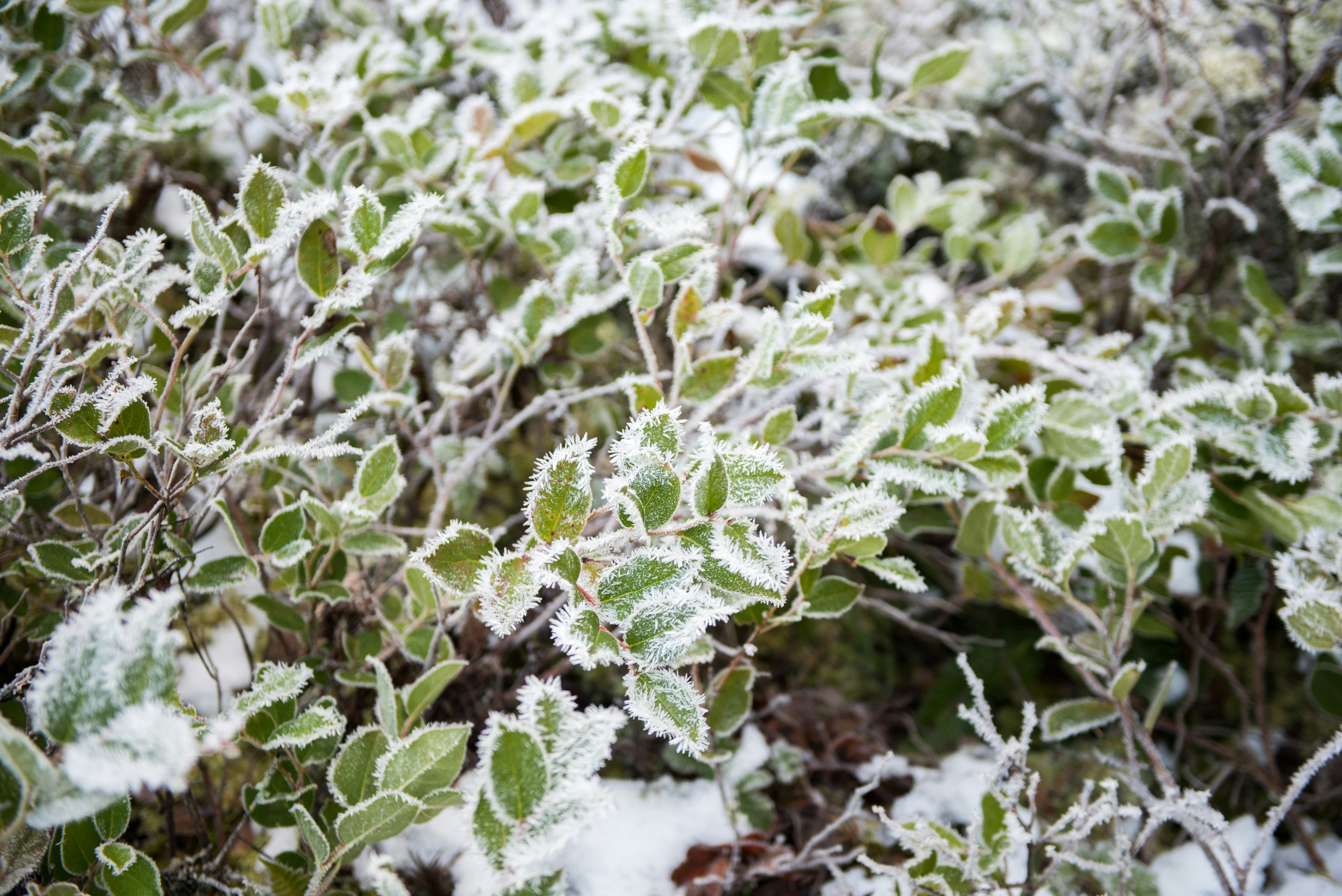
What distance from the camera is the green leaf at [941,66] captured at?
96 centimetres

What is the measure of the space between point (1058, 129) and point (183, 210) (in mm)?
1861

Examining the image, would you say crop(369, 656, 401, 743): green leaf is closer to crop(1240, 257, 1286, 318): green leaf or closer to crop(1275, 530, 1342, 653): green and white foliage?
crop(1275, 530, 1342, 653): green and white foliage

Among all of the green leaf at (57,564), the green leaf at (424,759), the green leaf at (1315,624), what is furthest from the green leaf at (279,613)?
the green leaf at (1315,624)

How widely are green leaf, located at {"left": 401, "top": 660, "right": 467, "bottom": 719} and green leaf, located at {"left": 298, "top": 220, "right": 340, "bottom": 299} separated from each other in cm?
37

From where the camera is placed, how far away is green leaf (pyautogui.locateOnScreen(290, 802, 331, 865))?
580 mm

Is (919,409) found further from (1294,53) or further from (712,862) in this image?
(1294,53)

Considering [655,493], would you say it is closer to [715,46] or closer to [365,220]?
[365,220]

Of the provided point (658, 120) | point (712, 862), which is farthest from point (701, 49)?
point (712, 862)

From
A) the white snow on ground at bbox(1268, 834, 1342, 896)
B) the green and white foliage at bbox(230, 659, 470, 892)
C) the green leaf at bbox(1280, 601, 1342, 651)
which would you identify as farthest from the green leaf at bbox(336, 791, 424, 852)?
the white snow on ground at bbox(1268, 834, 1342, 896)

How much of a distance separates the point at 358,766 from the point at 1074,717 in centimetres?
84

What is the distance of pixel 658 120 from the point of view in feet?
3.78

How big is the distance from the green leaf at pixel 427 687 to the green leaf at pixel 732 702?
0.32m

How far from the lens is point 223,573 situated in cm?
72

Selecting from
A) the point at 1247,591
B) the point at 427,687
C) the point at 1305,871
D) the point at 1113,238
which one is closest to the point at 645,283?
the point at 427,687
